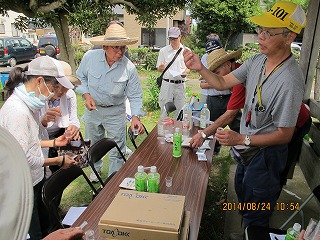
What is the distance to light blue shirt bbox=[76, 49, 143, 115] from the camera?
3314 mm

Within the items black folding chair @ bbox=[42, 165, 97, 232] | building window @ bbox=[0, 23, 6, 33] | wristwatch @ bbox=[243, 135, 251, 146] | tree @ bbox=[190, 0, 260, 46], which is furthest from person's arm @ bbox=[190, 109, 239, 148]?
building window @ bbox=[0, 23, 6, 33]

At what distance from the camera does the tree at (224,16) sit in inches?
642

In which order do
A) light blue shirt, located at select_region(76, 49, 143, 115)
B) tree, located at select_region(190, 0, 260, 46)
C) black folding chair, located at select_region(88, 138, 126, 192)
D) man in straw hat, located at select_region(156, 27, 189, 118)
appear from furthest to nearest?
tree, located at select_region(190, 0, 260, 46) → man in straw hat, located at select_region(156, 27, 189, 118) → light blue shirt, located at select_region(76, 49, 143, 115) → black folding chair, located at select_region(88, 138, 126, 192)

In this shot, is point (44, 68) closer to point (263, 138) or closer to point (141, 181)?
point (141, 181)

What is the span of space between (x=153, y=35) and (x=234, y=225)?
69.1 ft

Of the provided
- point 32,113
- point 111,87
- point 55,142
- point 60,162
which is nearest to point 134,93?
point 111,87

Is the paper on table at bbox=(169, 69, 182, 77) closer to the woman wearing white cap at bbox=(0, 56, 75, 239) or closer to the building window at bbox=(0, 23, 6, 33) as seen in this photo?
the woman wearing white cap at bbox=(0, 56, 75, 239)

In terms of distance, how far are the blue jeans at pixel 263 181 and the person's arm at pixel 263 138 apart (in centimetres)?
15

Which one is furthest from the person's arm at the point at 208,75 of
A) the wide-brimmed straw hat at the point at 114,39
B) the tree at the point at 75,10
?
the tree at the point at 75,10

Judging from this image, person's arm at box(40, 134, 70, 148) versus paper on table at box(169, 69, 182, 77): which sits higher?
paper on table at box(169, 69, 182, 77)

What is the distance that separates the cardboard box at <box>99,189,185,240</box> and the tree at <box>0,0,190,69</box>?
609 centimetres

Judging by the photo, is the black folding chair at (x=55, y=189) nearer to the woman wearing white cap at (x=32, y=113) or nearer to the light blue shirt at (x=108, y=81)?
the woman wearing white cap at (x=32, y=113)

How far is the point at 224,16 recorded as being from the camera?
16734mm

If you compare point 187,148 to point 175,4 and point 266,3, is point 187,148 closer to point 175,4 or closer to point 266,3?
point 175,4
